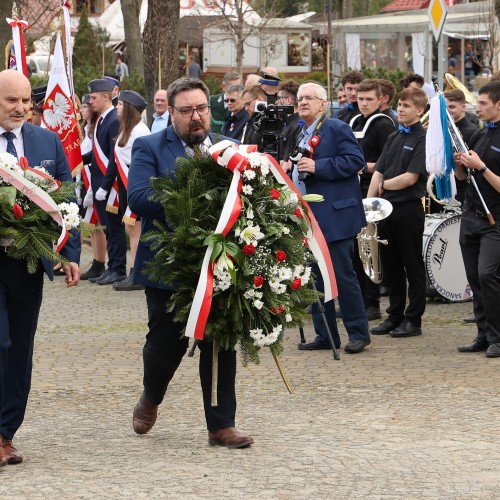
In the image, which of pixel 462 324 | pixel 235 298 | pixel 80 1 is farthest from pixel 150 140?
pixel 80 1

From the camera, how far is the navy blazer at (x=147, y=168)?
23.1 ft

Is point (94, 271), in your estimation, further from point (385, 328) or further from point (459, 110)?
point (459, 110)

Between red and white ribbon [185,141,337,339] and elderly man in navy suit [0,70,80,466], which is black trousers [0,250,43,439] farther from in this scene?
red and white ribbon [185,141,337,339]

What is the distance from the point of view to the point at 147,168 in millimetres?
7141

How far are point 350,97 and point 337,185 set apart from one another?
3122 mm

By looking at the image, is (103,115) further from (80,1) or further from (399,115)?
(80,1)

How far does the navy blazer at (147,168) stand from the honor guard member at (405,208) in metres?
4.03

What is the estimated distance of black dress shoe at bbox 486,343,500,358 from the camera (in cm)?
993

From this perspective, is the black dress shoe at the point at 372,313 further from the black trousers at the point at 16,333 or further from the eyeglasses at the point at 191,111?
the black trousers at the point at 16,333

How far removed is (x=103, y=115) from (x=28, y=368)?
8.24m

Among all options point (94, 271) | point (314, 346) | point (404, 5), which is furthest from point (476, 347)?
point (404, 5)

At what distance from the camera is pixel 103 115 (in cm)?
1489

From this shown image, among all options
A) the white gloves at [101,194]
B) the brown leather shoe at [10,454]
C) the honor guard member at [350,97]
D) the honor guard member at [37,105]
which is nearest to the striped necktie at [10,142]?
the brown leather shoe at [10,454]

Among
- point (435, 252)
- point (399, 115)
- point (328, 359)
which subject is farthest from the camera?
point (435, 252)
